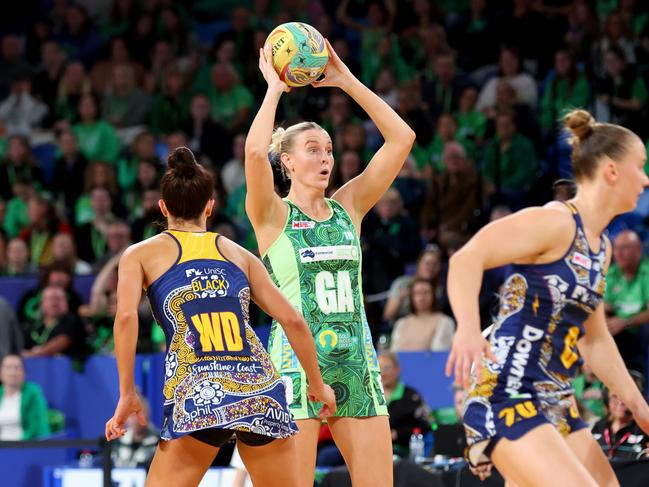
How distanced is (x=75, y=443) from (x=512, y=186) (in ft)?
20.3

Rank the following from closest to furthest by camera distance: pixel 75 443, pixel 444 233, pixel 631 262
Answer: pixel 75 443 → pixel 631 262 → pixel 444 233

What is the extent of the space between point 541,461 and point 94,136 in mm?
9872

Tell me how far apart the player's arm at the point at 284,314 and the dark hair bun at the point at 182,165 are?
1.26 feet

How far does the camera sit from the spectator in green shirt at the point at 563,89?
11.3 meters

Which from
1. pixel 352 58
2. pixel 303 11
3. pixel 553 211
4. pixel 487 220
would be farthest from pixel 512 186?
pixel 553 211

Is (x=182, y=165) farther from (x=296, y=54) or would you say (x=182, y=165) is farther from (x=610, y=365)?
(x=610, y=365)

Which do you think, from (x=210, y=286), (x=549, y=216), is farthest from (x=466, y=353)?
(x=210, y=286)

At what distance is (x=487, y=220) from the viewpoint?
1042 centimetres

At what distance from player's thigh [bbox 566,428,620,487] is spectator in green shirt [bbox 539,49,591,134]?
7220mm

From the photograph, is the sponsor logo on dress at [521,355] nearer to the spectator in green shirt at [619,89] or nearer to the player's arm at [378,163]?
the player's arm at [378,163]

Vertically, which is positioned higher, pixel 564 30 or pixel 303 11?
pixel 303 11

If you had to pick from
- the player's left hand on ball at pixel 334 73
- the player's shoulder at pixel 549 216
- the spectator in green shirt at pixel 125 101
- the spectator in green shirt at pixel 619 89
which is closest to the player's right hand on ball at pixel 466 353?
the player's shoulder at pixel 549 216

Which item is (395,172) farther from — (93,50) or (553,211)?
(93,50)

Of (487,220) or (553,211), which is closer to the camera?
(553,211)
